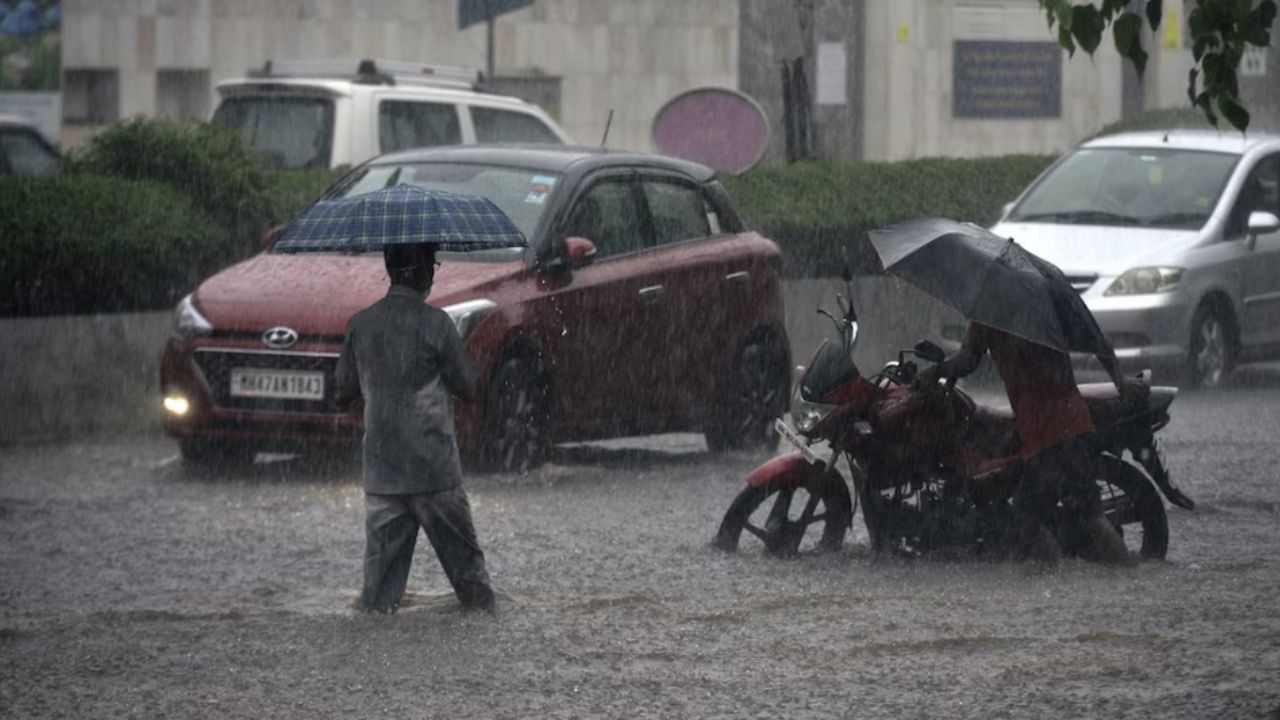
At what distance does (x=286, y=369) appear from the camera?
13.5m

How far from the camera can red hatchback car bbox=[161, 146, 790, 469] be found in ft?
44.3

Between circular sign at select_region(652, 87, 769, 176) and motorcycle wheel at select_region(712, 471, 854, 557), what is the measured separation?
9264 millimetres

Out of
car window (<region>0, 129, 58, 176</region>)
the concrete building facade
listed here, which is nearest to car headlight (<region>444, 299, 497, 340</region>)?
car window (<region>0, 129, 58, 176</region>)

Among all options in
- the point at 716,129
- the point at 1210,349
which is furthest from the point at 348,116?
the point at 1210,349

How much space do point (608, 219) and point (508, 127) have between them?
5.92 metres

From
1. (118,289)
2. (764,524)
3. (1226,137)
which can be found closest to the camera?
(764,524)

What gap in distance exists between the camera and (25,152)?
71.5 ft

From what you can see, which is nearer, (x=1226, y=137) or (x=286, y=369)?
(x=286, y=369)

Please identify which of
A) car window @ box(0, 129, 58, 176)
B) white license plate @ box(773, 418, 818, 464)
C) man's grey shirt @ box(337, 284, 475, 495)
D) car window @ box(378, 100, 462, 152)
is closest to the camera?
man's grey shirt @ box(337, 284, 475, 495)

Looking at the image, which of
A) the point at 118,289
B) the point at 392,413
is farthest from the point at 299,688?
the point at 118,289

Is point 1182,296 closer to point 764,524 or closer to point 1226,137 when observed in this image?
point 1226,137

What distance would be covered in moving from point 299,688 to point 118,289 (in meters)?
8.69

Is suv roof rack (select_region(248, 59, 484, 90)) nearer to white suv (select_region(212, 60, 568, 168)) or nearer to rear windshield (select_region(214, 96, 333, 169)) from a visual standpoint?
white suv (select_region(212, 60, 568, 168))

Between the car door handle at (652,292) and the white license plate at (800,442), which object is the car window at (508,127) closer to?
the car door handle at (652,292)
